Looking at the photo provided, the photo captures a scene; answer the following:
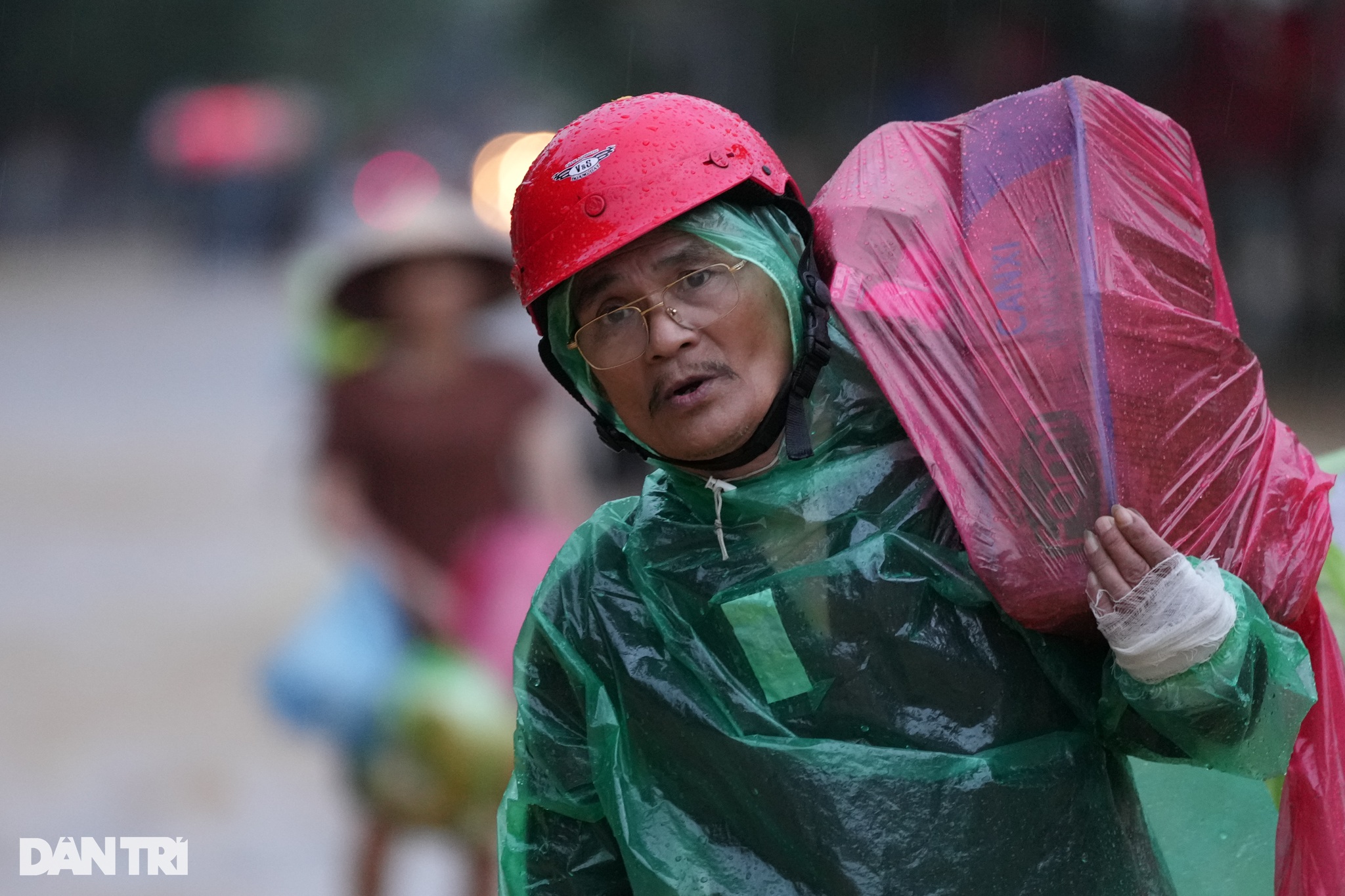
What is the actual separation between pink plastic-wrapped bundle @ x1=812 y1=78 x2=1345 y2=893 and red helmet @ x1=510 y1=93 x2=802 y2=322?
167 mm

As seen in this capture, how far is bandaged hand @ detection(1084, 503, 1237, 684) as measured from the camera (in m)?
1.53

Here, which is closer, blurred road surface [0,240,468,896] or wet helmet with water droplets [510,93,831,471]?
wet helmet with water droplets [510,93,831,471]

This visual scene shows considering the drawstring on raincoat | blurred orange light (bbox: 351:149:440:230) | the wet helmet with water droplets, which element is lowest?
the drawstring on raincoat

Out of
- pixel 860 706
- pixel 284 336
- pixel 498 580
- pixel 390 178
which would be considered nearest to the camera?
pixel 860 706

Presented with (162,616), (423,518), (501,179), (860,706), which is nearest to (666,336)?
(860,706)

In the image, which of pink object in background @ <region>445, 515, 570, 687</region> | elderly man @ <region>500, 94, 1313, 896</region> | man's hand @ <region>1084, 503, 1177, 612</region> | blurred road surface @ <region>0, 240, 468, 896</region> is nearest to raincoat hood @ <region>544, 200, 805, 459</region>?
elderly man @ <region>500, 94, 1313, 896</region>

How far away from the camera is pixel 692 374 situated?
1.77 meters

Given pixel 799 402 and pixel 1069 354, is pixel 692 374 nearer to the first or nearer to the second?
pixel 799 402

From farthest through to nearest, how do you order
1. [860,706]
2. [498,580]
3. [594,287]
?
[498,580], [594,287], [860,706]

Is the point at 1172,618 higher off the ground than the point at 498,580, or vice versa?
the point at 498,580

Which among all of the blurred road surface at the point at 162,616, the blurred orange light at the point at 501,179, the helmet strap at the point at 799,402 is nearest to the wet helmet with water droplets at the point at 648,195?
the helmet strap at the point at 799,402

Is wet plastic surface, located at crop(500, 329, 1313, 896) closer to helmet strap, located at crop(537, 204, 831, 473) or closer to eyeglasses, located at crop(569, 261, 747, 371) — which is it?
helmet strap, located at crop(537, 204, 831, 473)

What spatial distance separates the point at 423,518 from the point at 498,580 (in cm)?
27

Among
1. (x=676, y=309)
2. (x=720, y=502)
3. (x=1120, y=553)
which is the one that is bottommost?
(x=1120, y=553)
